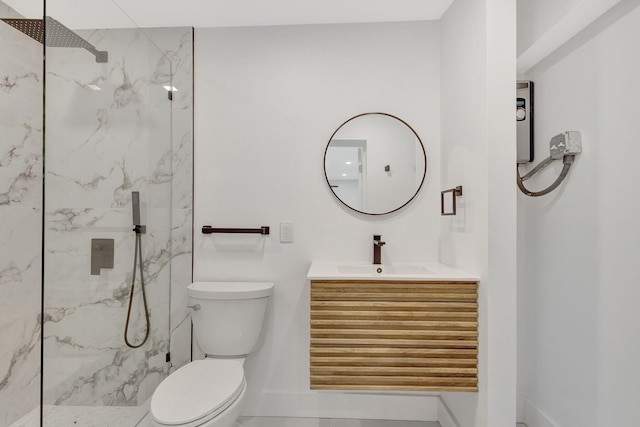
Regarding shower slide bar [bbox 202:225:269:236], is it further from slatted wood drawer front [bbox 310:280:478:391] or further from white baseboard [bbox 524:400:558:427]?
white baseboard [bbox 524:400:558:427]

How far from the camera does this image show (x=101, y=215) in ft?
4.34

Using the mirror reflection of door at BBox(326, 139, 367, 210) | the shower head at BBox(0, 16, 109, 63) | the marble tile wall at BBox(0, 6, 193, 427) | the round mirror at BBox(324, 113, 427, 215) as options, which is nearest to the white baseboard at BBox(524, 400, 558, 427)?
the round mirror at BBox(324, 113, 427, 215)

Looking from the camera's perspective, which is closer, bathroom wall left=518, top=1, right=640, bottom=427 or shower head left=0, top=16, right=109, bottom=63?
shower head left=0, top=16, right=109, bottom=63

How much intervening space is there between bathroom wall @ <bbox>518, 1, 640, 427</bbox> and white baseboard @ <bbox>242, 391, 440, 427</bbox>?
59cm

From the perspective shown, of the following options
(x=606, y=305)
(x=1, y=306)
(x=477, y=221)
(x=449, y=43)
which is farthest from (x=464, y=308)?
(x=1, y=306)

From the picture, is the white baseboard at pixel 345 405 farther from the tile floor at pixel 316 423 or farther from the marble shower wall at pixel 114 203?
the marble shower wall at pixel 114 203

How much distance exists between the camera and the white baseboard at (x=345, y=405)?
1.86m

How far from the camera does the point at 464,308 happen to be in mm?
1438

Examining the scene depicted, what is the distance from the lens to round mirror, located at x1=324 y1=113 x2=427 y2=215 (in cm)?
190

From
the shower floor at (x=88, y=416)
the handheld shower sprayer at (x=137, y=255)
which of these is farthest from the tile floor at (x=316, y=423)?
the handheld shower sprayer at (x=137, y=255)

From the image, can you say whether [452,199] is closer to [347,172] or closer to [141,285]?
[347,172]

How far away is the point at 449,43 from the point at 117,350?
231 centimetres

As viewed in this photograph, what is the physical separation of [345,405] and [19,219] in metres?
2.07

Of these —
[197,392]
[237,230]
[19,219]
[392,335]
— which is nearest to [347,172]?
[237,230]
